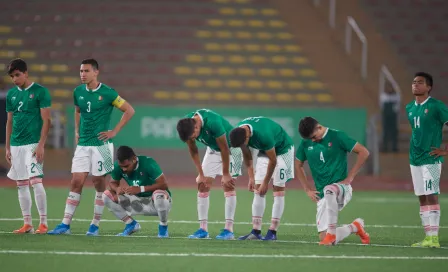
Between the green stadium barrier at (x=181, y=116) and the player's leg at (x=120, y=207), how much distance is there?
12.5 meters

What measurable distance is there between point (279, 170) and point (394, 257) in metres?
2.46

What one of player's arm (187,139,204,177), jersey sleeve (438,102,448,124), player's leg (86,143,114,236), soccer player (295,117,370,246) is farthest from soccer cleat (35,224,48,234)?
jersey sleeve (438,102,448,124)

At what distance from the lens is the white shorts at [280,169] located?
11.9 m

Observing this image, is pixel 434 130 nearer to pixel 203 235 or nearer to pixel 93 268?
pixel 203 235

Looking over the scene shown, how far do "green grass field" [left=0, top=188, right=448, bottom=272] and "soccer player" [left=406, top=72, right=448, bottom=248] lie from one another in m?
0.49

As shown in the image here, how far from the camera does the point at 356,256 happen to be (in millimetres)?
9836

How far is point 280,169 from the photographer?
11844 mm

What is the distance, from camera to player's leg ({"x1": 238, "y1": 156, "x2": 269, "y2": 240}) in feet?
38.4

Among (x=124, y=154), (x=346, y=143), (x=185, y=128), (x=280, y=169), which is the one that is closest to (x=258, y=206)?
(x=280, y=169)

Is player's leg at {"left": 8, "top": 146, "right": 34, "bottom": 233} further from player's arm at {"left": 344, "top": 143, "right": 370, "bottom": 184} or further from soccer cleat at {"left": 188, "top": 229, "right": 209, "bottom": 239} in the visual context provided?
player's arm at {"left": 344, "top": 143, "right": 370, "bottom": 184}

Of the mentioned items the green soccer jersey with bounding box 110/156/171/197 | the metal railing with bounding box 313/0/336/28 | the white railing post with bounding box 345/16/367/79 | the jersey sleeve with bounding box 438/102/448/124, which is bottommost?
the green soccer jersey with bounding box 110/156/171/197

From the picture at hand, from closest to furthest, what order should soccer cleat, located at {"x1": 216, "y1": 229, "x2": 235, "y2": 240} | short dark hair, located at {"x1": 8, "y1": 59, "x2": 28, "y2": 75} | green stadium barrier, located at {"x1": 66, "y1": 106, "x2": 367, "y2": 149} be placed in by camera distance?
soccer cleat, located at {"x1": 216, "y1": 229, "x2": 235, "y2": 240} → short dark hair, located at {"x1": 8, "y1": 59, "x2": 28, "y2": 75} → green stadium barrier, located at {"x1": 66, "y1": 106, "x2": 367, "y2": 149}

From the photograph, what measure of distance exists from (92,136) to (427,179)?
13.8ft

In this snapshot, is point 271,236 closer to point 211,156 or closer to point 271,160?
point 271,160
